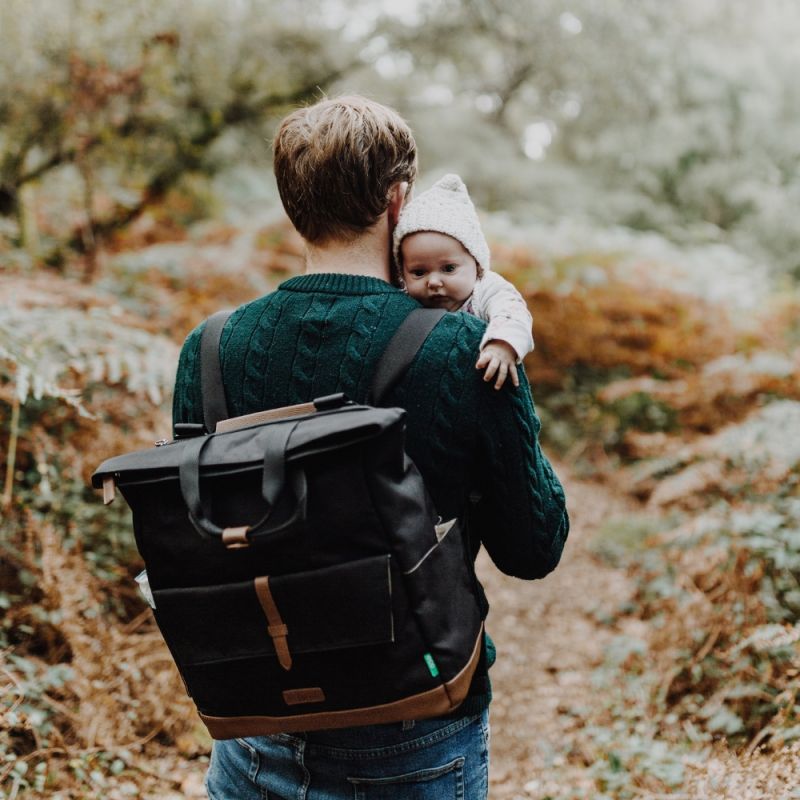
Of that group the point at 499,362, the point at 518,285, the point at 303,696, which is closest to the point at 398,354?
the point at 499,362

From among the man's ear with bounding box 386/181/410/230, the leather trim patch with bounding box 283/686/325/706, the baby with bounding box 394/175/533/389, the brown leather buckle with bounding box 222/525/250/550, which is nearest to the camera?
the brown leather buckle with bounding box 222/525/250/550

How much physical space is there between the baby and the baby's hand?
120 mm

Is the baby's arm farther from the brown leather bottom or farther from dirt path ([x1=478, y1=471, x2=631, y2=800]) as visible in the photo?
dirt path ([x1=478, y1=471, x2=631, y2=800])

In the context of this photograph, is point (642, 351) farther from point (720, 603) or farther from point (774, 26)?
point (774, 26)

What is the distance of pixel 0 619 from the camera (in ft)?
10.8

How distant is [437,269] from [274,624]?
92cm

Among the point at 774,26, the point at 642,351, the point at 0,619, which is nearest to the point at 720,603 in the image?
the point at 0,619

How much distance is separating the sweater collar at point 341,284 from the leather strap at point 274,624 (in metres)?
0.59

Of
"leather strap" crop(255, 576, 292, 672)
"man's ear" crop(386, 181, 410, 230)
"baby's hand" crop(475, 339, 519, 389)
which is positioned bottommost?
"leather strap" crop(255, 576, 292, 672)

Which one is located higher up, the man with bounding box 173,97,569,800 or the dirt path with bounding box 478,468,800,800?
the man with bounding box 173,97,569,800

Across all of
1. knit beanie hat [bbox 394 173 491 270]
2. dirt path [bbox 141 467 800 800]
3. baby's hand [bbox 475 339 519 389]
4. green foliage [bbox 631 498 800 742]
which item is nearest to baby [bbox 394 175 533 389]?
knit beanie hat [bbox 394 173 491 270]

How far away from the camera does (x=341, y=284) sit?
1534 mm

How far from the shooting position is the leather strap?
51.8 inches

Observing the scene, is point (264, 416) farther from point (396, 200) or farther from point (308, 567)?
point (396, 200)
